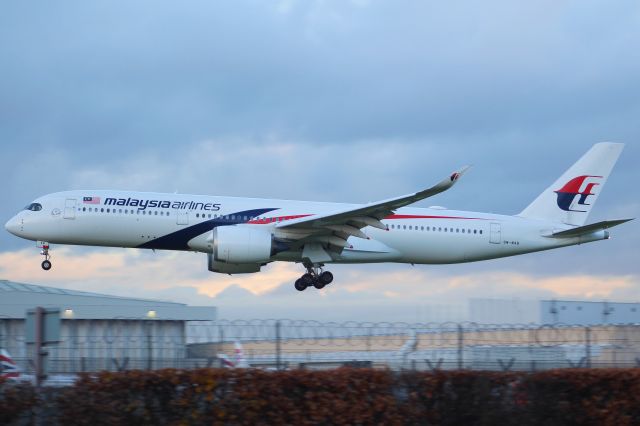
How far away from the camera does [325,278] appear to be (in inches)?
1437

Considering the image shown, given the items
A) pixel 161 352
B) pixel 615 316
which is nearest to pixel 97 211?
pixel 161 352

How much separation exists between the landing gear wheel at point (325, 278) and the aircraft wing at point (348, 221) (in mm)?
1589

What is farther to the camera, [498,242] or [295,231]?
[498,242]

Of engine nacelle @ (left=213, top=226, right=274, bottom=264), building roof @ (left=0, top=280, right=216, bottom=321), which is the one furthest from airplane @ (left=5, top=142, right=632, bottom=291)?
building roof @ (left=0, top=280, right=216, bottom=321)

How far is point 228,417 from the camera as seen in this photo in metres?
13.2

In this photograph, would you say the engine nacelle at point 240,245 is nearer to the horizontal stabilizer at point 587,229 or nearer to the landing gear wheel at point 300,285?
the landing gear wheel at point 300,285

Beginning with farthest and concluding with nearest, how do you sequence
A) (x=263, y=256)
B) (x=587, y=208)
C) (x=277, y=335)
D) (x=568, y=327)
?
(x=587, y=208)
(x=263, y=256)
(x=568, y=327)
(x=277, y=335)

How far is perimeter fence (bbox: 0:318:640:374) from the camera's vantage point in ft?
56.2

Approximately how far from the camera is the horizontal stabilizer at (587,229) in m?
35.3

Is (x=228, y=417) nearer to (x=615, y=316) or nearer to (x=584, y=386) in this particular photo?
(x=584, y=386)

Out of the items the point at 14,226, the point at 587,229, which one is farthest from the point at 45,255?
the point at 587,229

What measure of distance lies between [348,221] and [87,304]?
16044 mm

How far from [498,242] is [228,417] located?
2686cm

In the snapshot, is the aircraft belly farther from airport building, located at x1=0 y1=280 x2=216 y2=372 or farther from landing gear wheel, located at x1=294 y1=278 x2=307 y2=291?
airport building, located at x1=0 y1=280 x2=216 y2=372
